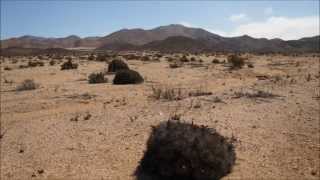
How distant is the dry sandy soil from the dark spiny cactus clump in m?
0.49

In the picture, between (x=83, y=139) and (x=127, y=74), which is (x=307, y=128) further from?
(x=127, y=74)

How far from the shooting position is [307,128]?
1166cm

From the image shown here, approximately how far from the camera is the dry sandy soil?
921cm

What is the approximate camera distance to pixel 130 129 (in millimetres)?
12227

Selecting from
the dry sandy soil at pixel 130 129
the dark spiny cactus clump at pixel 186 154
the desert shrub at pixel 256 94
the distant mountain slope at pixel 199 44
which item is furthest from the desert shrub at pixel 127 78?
the distant mountain slope at pixel 199 44

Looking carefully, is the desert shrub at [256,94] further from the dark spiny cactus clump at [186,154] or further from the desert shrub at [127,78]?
the dark spiny cactus clump at [186,154]

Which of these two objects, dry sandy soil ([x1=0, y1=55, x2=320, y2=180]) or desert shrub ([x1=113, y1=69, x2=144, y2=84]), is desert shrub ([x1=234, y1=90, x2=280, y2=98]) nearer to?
dry sandy soil ([x1=0, y1=55, x2=320, y2=180])

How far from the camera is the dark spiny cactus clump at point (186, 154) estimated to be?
7.89 m

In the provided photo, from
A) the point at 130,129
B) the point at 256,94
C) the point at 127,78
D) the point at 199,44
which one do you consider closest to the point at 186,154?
the point at 130,129

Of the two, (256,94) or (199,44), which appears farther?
(199,44)

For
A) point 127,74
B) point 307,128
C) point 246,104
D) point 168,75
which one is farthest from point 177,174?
point 168,75

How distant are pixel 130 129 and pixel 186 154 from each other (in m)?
4.54

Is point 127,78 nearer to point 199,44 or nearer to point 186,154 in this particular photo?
point 186,154

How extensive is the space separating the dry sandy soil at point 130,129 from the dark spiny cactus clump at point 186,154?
1.60 ft
